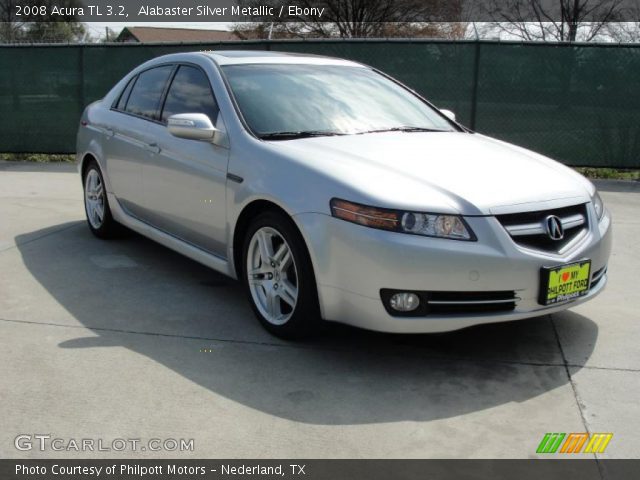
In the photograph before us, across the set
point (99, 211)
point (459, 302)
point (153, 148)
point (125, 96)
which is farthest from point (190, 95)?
point (459, 302)

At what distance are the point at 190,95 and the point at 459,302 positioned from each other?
252cm

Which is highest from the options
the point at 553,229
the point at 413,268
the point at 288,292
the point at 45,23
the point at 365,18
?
the point at 365,18

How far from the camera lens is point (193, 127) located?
449cm

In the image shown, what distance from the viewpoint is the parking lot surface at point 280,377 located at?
123 inches

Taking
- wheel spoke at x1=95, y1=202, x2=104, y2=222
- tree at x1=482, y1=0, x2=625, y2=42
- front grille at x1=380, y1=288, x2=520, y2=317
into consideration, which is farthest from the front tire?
tree at x1=482, y1=0, x2=625, y2=42

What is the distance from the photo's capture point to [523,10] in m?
29.0

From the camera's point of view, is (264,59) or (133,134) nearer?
(264,59)

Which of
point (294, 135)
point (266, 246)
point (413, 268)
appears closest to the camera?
point (413, 268)

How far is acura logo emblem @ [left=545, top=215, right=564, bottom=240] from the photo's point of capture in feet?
12.2

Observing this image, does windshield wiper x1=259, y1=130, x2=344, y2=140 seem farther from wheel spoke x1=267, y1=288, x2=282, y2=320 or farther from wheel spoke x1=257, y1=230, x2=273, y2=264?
wheel spoke x1=267, y1=288, x2=282, y2=320

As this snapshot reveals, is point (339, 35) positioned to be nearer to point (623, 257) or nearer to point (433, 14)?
point (433, 14)

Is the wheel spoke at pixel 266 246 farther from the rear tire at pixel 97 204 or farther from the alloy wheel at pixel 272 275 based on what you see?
the rear tire at pixel 97 204

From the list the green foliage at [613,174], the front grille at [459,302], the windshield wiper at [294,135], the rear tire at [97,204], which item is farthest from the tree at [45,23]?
the front grille at [459,302]

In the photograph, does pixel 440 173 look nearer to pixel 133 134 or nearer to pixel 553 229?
pixel 553 229
